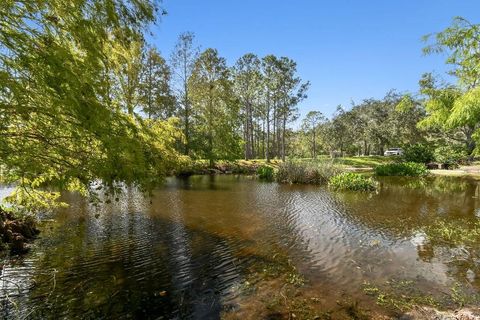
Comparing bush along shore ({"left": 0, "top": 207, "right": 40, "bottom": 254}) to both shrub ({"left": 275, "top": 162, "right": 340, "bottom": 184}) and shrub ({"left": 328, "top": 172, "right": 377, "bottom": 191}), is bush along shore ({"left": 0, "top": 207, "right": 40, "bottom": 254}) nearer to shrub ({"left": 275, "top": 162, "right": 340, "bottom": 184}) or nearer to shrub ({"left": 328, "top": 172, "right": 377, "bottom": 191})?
shrub ({"left": 328, "top": 172, "right": 377, "bottom": 191})

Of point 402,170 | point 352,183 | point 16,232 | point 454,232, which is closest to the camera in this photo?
point 16,232

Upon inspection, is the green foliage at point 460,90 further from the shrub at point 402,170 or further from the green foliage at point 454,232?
the shrub at point 402,170

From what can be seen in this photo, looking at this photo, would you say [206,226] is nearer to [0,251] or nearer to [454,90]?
[0,251]

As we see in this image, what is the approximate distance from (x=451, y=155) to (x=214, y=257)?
3796 cm

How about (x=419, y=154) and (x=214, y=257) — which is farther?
(x=419, y=154)

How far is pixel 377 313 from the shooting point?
17.0ft

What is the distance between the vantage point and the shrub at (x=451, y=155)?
34.9m

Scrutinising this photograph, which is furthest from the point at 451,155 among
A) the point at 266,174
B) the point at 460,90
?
the point at 460,90

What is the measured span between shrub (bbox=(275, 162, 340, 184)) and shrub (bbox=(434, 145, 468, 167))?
1957 cm

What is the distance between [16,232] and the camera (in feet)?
29.5

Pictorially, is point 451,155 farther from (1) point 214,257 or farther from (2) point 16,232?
(2) point 16,232

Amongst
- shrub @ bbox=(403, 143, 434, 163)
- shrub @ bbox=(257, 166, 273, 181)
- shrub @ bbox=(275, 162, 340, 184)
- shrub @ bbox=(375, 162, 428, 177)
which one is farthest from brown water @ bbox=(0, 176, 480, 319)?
shrub @ bbox=(403, 143, 434, 163)

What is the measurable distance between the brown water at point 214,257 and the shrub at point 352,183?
445cm

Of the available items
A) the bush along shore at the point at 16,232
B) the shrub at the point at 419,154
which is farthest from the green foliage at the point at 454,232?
the shrub at the point at 419,154
